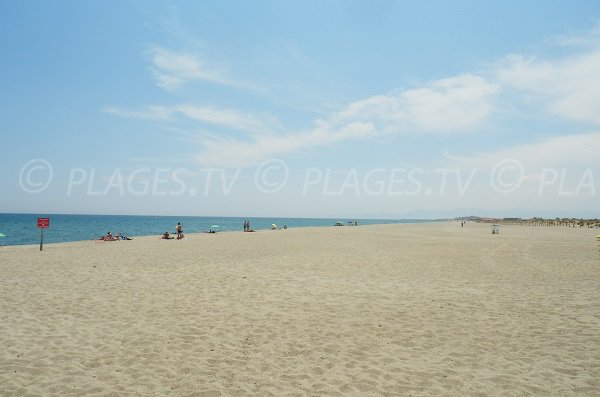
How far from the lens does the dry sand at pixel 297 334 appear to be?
6062 millimetres

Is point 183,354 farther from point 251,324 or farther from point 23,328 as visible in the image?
point 23,328

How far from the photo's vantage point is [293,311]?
10305 mm

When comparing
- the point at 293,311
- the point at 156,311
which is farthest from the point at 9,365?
the point at 293,311

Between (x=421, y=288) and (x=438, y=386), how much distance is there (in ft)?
25.5

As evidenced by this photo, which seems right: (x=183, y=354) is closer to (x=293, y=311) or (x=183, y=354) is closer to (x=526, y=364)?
(x=293, y=311)

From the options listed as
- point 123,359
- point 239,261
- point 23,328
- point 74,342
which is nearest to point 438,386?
point 123,359

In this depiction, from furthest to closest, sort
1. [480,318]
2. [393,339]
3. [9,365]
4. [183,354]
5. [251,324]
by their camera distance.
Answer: [480,318]
[251,324]
[393,339]
[183,354]
[9,365]

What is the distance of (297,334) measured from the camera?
27.8 ft

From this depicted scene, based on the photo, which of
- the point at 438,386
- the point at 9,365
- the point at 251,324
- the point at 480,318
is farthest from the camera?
the point at 480,318

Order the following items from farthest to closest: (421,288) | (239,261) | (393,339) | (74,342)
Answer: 1. (239,261)
2. (421,288)
3. (393,339)
4. (74,342)

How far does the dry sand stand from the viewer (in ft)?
19.9

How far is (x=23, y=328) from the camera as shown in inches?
333

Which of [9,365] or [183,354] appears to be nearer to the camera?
[9,365]

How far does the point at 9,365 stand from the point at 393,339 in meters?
7.54
